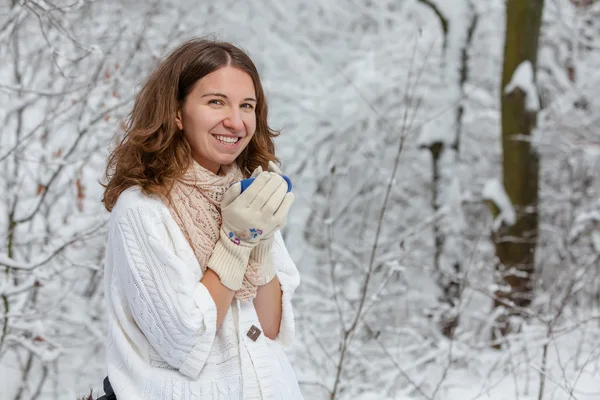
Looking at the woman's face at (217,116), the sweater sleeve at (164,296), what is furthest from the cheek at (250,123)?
the sweater sleeve at (164,296)

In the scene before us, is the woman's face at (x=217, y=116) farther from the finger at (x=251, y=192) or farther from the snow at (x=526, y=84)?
the snow at (x=526, y=84)

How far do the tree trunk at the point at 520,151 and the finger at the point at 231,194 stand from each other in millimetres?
4330

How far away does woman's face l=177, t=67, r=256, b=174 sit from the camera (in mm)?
1642

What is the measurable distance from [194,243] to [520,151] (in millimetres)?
4774

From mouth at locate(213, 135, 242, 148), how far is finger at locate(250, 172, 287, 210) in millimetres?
162

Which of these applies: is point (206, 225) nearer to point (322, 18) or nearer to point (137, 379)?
point (137, 379)

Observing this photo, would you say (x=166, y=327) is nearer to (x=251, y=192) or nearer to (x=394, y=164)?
(x=251, y=192)

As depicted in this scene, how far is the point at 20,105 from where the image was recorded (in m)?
3.55

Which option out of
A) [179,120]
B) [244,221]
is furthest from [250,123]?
[244,221]

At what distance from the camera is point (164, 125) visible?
164 cm

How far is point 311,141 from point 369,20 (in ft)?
5.66

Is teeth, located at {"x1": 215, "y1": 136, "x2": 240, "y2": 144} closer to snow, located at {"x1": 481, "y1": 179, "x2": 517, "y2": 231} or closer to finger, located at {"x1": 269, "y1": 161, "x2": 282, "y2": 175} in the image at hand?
finger, located at {"x1": 269, "y1": 161, "x2": 282, "y2": 175}

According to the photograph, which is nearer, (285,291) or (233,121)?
(233,121)

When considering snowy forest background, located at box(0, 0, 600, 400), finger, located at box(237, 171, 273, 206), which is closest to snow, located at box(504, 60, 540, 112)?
snowy forest background, located at box(0, 0, 600, 400)
